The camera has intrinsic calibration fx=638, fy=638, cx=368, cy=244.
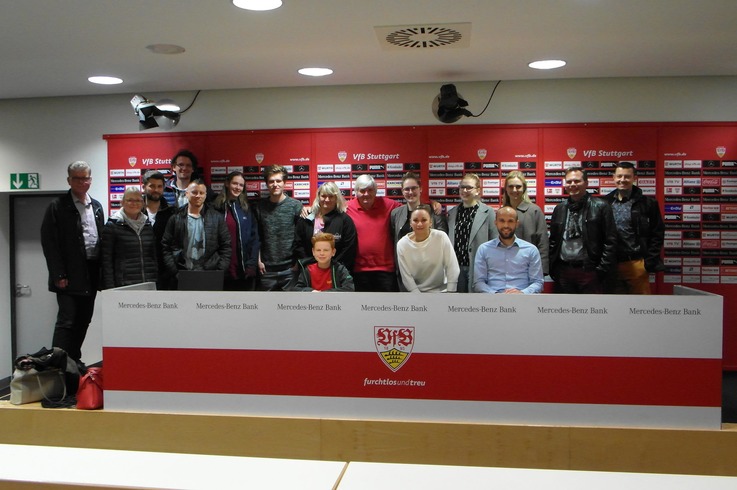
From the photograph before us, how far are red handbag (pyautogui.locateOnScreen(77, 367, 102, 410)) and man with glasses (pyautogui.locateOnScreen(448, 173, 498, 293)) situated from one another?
258cm

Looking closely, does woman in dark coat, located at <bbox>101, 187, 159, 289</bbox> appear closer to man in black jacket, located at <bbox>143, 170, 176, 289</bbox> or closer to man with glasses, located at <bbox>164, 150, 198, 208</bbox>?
man in black jacket, located at <bbox>143, 170, 176, 289</bbox>

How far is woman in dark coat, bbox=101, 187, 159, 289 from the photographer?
4.57 m

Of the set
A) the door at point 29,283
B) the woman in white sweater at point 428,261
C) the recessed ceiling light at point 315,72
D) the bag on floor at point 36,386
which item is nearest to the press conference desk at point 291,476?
the bag on floor at point 36,386

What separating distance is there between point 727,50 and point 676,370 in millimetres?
2888

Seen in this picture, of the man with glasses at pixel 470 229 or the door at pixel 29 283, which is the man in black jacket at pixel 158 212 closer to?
the door at pixel 29 283

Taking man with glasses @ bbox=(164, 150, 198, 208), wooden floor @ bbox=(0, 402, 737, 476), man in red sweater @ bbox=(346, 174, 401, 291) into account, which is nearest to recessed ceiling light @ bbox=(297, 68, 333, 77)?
man in red sweater @ bbox=(346, 174, 401, 291)

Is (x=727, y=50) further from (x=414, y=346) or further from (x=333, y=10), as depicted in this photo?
(x=414, y=346)

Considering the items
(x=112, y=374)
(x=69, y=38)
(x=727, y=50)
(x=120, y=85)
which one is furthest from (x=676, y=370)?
(x=120, y=85)

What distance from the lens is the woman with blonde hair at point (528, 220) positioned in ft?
15.5

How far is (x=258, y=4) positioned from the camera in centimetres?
328

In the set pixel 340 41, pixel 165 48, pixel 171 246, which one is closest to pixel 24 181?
pixel 171 246

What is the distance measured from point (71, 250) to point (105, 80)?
1.44 metres

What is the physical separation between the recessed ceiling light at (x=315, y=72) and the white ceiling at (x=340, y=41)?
0.09 metres

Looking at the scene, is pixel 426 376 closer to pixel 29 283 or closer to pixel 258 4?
pixel 258 4
